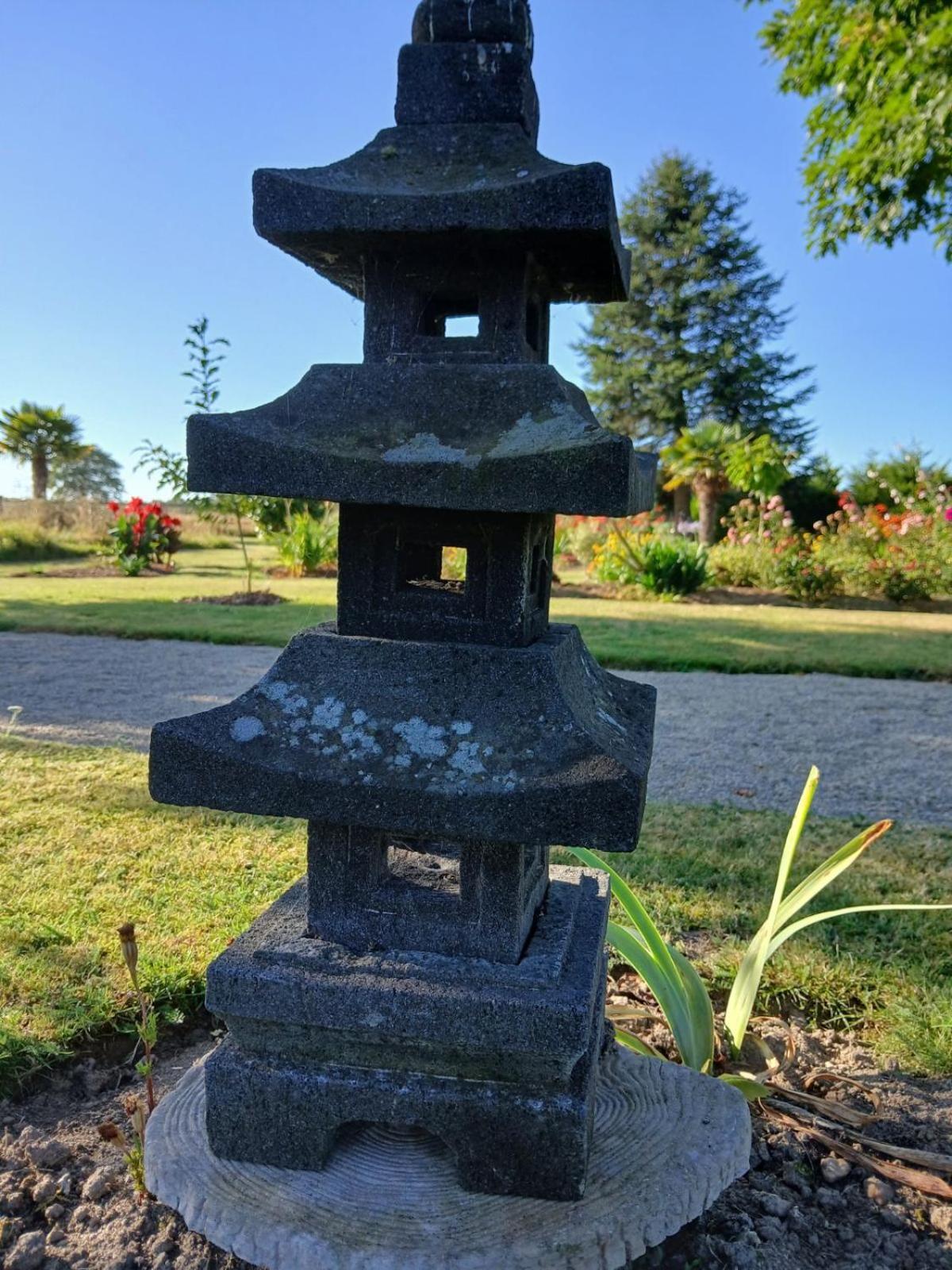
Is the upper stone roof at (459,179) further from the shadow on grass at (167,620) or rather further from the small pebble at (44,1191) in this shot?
the shadow on grass at (167,620)

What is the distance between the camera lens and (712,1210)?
227cm

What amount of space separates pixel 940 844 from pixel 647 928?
2714 mm

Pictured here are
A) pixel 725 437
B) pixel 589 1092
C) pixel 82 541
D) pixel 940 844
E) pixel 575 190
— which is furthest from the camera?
pixel 82 541

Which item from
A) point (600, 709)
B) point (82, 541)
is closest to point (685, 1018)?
point (600, 709)

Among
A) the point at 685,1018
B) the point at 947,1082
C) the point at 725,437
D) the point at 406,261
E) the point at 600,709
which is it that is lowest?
the point at 947,1082

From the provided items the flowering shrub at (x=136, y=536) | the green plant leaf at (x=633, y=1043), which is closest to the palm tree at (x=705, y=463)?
the flowering shrub at (x=136, y=536)

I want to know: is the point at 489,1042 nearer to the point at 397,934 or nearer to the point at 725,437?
the point at 397,934

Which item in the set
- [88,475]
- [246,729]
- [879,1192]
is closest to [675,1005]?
[879,1192]

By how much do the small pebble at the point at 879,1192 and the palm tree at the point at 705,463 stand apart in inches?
688

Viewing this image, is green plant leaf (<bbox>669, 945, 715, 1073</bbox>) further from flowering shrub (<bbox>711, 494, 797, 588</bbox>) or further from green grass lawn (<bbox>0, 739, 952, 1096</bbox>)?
flowering shrub (<bbox>711, 494, 797, 588</bbox>)

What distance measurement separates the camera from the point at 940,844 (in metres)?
4.68

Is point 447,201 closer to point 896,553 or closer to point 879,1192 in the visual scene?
point 879,1192

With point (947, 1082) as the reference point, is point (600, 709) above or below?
above

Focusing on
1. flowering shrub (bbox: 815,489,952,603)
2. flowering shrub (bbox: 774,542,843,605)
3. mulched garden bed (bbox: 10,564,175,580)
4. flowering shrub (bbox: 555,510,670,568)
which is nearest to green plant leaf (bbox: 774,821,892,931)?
flowering shrub (bbox: 774,542,843,605)
